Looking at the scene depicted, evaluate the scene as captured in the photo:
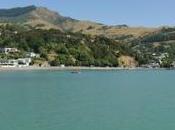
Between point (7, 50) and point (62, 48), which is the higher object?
point (62, 48)

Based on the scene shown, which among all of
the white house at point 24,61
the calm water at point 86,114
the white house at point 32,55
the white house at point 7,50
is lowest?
the calm water at point 86,114

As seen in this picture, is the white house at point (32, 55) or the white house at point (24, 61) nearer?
the white house at point (24, 61)

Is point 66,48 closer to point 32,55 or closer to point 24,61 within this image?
point 32,55

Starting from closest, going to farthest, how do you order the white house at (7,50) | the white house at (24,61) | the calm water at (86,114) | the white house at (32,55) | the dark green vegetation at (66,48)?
the calm water at (86,114)
the white house at (24,61)
the white house at (32,55)
the white house at (7,50)
the dark green vegetation at (66,48)

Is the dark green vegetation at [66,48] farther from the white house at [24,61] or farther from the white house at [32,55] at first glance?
the white house at [24,61]

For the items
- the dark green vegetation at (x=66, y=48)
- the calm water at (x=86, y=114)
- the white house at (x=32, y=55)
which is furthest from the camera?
the dark green vegetation at (x=66, y=48)

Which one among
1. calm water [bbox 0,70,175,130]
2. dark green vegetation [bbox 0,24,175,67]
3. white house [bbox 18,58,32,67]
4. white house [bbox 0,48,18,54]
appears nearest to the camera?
calm water [bbox 0,70,175,130]

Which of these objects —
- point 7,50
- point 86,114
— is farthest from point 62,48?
point 86,114

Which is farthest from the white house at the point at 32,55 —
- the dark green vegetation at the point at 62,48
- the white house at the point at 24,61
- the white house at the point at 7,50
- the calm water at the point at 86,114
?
the calm water at the point at 86,114

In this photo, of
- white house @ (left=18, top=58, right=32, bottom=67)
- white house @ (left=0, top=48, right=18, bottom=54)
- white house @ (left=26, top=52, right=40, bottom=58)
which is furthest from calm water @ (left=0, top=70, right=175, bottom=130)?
white house @ (left=0, top=48, right=18, bottom=54)

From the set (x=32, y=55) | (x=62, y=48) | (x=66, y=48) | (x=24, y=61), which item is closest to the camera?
(x=24, y=61)

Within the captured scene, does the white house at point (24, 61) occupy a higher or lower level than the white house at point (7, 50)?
lower

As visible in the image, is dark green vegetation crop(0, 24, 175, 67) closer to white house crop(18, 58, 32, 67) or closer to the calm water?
white house crop(18, 58, 32, 67)

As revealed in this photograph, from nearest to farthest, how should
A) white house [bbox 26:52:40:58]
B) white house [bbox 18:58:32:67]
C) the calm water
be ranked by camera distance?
the calm water → white house [bbox 18:58:32:67] → white house [bbox 26:52:40:58]
